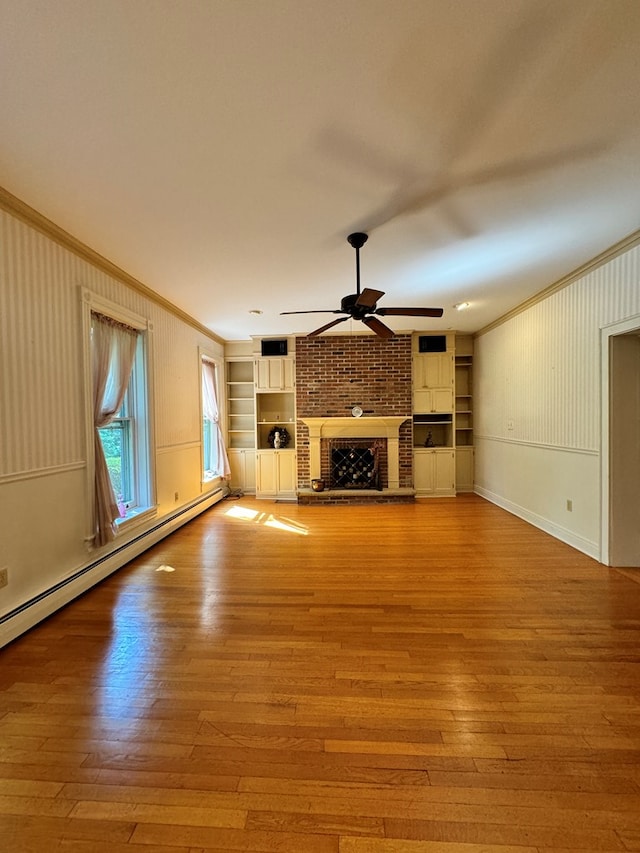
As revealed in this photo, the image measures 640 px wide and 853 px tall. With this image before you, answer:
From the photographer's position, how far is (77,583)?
9.37 ft

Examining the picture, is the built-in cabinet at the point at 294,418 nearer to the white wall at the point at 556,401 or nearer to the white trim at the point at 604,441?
the white wall at the point at 556,401

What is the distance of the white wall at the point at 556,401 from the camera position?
11.1 ft

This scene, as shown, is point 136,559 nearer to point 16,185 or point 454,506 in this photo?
point 16,185

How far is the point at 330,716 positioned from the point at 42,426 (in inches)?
101

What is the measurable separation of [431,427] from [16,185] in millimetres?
5976

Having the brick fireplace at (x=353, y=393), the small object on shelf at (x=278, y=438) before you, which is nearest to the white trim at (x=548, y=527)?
the brick fireplace at (x=353, y=393)

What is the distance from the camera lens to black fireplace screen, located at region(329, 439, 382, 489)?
6211 mm

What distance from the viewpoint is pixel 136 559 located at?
367cm

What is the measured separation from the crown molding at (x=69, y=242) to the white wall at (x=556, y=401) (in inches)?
170

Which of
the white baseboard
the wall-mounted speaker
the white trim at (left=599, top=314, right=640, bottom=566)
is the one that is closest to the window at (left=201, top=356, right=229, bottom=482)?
the wall-mounted speaker

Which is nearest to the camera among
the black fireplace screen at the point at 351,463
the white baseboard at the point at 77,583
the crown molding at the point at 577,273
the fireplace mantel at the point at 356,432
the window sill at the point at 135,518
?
the white baseboard at the point at 77,583

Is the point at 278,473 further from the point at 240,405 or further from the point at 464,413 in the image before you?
the point at 464,413

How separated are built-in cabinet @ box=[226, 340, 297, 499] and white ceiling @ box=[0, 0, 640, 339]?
10.7ft

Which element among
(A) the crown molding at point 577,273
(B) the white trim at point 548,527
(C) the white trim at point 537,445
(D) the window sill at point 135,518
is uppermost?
(A) the crown molding at point 577,273
